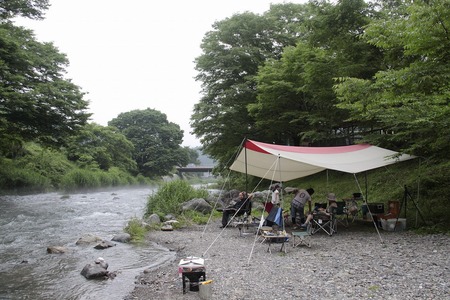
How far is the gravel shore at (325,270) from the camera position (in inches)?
182

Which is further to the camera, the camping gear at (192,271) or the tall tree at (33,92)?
the tall tree at (33,92)

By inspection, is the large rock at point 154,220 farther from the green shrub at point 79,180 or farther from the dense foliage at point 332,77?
the green shrub at point 79,180

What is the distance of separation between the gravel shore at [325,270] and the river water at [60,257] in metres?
0.61

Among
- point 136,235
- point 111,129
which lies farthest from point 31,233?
point 111,129

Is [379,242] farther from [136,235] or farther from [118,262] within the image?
[136,235]

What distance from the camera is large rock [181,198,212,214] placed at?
46.2 feet

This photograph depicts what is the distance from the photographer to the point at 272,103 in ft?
53.6

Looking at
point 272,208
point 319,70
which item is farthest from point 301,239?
point 319,70

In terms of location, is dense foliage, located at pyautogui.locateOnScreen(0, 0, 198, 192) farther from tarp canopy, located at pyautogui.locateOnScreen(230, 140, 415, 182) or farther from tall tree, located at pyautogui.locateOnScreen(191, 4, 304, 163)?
tarp canopy, located at pyautogui.locateOnScreen(230, 140, 415, 182)

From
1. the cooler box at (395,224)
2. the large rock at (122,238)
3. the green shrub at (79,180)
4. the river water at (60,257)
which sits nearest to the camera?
the river water at (60,257)

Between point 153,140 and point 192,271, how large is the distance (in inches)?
1930

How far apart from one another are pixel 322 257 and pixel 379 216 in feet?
11.0

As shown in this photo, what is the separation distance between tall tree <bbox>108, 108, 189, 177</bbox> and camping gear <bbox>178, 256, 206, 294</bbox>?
151 ft

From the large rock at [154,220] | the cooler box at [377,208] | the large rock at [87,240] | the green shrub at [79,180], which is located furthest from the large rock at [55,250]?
the green shrub at [79,180]
